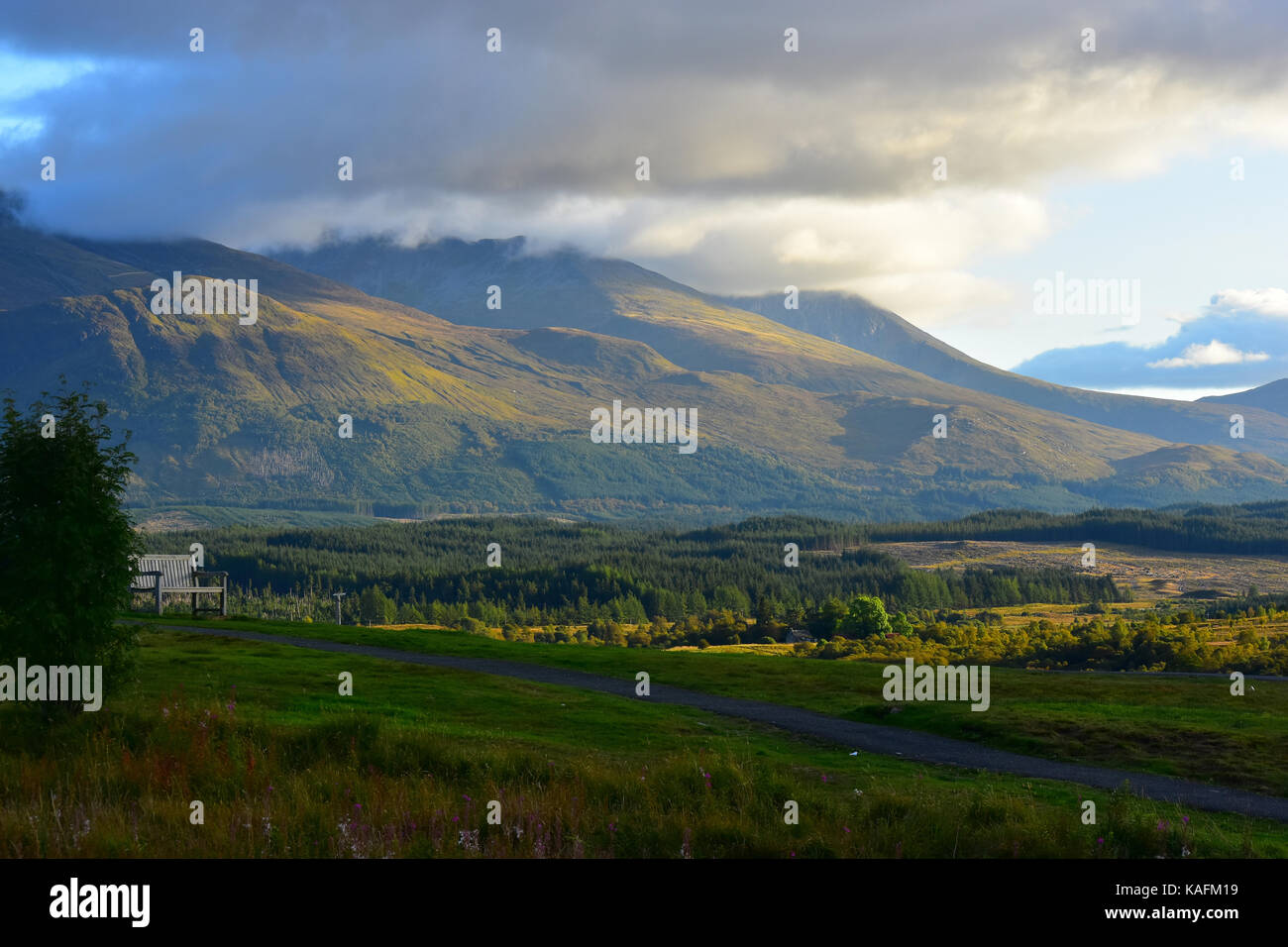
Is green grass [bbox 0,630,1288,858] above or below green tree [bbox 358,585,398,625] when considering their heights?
above

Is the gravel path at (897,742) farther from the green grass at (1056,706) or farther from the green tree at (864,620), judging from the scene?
the green tree at (864,620)

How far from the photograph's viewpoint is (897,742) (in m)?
26.8

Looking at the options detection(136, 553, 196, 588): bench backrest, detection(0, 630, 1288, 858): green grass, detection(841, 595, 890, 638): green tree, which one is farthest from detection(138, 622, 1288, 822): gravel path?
detection(841, 595, 890, 638): green tree

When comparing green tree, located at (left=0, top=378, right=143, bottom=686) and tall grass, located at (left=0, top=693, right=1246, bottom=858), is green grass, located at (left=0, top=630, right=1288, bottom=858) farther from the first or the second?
green tree, located at (left=0, top=378, right=143, bottom=686)

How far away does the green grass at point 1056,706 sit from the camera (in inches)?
969

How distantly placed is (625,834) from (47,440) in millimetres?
13194

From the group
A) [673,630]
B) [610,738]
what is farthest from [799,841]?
[673,630]

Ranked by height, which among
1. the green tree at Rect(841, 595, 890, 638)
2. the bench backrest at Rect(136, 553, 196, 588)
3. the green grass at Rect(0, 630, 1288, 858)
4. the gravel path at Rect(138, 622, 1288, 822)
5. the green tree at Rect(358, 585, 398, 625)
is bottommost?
the green tree at Rect(358, 585, 398, 625)

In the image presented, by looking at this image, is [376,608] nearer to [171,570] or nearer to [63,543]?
[171,570]

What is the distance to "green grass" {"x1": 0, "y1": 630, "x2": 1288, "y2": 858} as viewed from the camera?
543 inches

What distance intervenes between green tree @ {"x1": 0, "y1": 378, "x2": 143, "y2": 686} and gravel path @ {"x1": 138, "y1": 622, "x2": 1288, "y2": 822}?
15.8m

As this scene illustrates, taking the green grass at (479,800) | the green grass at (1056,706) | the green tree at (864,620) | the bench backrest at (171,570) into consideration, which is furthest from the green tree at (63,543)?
the green tree at (864,620)

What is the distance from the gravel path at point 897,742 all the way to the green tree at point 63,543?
15.8 m
